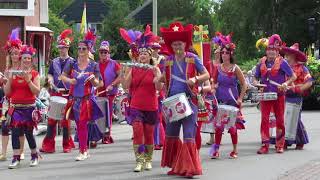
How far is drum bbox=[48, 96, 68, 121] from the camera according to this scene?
11648 millimetres

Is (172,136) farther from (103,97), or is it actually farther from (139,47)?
(103,97)

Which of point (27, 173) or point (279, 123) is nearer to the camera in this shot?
point (27, 173)

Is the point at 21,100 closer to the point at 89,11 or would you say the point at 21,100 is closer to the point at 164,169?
the point at 164,169

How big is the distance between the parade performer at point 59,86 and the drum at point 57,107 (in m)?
0.29

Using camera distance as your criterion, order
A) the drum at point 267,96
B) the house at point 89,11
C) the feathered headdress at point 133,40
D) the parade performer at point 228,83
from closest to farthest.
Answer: the feathered headdress at point 133,40 → the parade performer at point 228,83 → the drum at point 267,96 → the house at point 89,11

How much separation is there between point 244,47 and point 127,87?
46.1 metres

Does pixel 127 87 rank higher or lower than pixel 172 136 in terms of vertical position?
higher

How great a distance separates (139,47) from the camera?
379 inches

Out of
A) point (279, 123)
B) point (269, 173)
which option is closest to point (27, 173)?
point (269, 173)

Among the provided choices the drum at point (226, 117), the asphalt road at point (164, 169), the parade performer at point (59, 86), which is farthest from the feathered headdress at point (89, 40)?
the drum at point (226, 117)

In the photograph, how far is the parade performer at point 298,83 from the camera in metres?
12.3

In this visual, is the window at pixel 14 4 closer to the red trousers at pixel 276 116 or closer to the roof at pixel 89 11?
the red trousers at pixel 276 116

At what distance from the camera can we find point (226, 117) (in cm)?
1094

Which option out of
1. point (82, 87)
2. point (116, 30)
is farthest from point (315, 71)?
point (116, 30)
